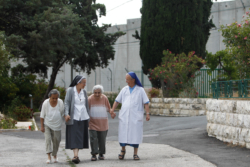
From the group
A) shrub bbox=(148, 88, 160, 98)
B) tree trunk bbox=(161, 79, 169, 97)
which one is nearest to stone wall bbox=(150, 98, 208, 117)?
shrub bbox=(148, 88, 160, 98)

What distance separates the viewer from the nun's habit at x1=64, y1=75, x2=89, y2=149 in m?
7.13

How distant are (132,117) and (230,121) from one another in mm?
2904

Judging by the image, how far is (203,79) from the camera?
20125 millimetres

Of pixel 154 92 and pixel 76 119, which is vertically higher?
pixel 154 92

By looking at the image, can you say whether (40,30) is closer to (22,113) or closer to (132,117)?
(22,113)

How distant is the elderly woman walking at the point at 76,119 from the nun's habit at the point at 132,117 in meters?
0.77

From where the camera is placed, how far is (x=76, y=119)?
7125mm

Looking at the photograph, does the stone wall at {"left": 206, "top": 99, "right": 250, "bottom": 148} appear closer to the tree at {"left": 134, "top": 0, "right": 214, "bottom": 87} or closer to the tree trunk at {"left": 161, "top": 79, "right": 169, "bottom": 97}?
the tree trunk at {"left": 161, "top": 79, "right": 169, "bottom": 97}

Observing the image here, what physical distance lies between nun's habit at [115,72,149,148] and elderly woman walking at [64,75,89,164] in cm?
77

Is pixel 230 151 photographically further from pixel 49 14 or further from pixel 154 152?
pixel 49 14

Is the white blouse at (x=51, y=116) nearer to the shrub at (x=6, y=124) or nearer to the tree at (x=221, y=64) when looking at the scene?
the shrub at (x=6, y=124)

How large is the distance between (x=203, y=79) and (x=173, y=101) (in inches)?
84.0

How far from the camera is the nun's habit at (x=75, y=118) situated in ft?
23.4

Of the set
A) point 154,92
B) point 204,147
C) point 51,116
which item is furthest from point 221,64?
point 51,116
